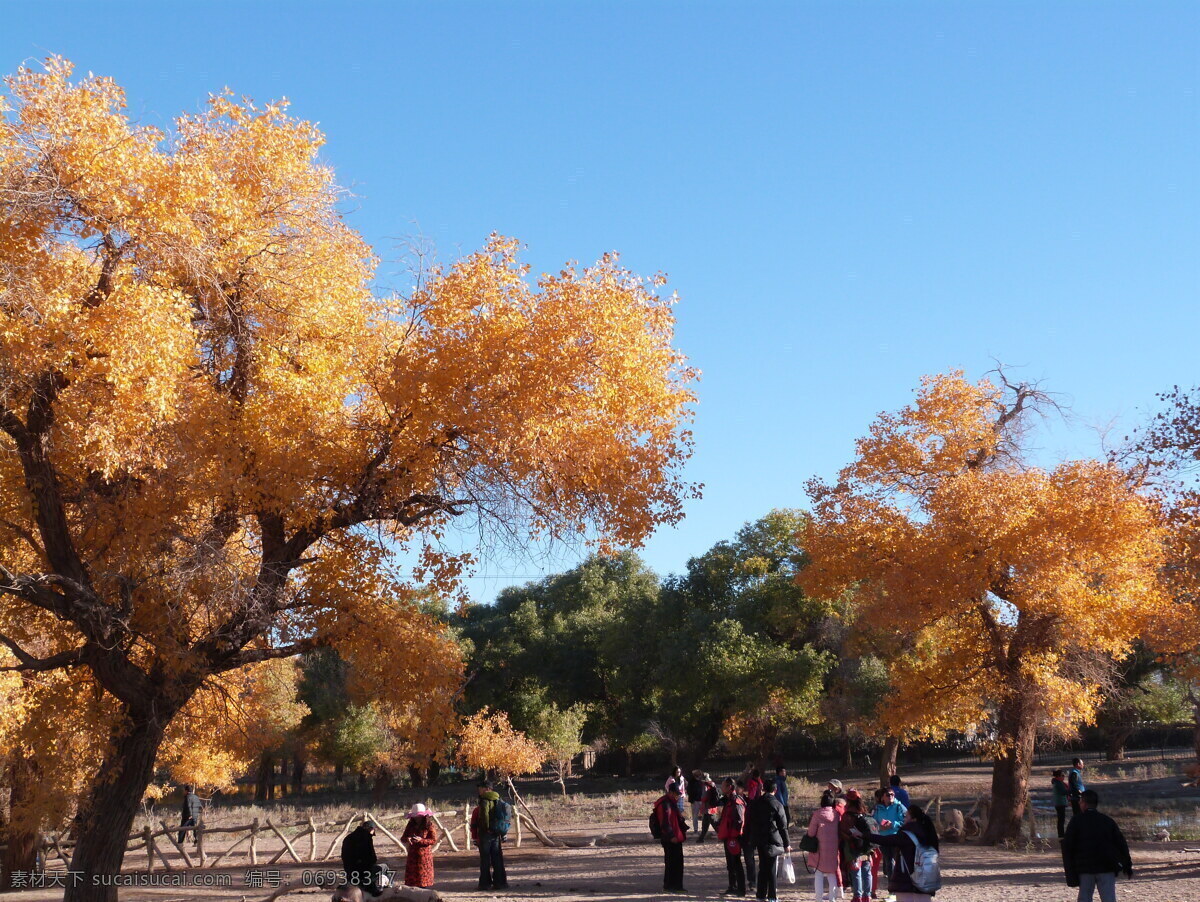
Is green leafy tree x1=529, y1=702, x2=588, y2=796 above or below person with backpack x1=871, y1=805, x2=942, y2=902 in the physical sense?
below

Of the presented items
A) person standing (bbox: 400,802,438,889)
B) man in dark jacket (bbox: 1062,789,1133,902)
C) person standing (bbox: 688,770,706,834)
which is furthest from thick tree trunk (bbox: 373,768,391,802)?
man in dark jacket (bbox: 1062,789,1133,902)

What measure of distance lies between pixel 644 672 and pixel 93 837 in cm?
3711

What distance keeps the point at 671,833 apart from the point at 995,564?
9875 millimetres

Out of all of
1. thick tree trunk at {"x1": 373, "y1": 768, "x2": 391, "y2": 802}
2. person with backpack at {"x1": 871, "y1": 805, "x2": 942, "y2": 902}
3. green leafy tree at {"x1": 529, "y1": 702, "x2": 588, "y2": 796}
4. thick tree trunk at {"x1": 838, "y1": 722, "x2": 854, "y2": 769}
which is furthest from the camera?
thick tree trunk at {"x1": 838, "y1": 722, "x2": 854, "y2": 769}

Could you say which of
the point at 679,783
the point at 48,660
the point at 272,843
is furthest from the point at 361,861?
the point at 272,843

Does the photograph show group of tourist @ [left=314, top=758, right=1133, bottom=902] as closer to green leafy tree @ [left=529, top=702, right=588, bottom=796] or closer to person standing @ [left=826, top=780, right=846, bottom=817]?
person standing @ [left=826, top=780, right=846, bottom=817]

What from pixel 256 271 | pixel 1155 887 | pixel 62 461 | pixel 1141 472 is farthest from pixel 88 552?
pixel 1141 472

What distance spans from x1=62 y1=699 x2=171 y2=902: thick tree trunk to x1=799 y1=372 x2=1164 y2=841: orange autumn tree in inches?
579

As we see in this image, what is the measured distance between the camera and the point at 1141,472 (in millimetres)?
17672

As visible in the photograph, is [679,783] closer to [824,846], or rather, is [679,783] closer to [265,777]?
[824,846]

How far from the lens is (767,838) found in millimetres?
12258

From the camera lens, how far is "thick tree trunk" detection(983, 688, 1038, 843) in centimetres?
2030

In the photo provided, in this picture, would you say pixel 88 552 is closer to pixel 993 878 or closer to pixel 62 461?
pixel 62 461

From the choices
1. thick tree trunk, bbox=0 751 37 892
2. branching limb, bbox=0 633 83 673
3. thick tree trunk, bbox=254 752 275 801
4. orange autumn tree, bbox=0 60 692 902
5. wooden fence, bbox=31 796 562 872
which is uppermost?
orange autumn tree, bbox=0 60 692 902
